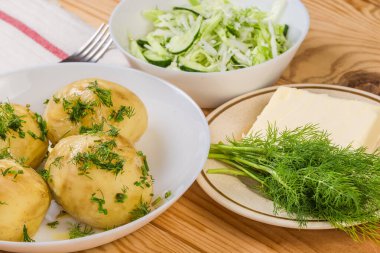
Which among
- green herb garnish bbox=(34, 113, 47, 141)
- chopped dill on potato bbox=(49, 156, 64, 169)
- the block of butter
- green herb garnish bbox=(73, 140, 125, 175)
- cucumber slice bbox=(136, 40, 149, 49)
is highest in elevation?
the block of butter

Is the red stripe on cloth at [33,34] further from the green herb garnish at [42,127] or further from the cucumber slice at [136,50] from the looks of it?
the green herb garnish at [42,127]

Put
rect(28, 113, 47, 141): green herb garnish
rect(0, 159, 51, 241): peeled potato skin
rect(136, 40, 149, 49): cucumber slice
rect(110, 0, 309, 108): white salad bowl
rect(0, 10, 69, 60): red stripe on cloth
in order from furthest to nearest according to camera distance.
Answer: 1. rect(0, 10, 69, 60): red stripe on cloth
2. rect(136, 40, 149, 49): cucumber slice
3. rect(110, 0, 309, 108): white salad bowl
4. rect(28, 113, 47, 141): green herb garnish
5. rect(0, 159, 51, 241): peeled potato skin

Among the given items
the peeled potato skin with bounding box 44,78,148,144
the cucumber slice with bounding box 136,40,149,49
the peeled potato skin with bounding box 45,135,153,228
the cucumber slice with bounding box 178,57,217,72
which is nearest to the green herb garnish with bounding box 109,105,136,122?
the peeled potato skin with bounding box 44,78,148,144

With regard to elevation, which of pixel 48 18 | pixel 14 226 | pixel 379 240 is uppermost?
pixel 379 240

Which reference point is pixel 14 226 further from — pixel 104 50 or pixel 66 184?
pixel 104 50

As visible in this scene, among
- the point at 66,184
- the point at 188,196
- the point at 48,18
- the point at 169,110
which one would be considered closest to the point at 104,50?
the point at 48,18

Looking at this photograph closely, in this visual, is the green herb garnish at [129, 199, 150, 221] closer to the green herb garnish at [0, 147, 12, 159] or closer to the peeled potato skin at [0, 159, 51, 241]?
the peeled potato skin at [0, 159, 51, 241]

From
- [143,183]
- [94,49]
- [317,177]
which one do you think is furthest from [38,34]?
[317,177]
